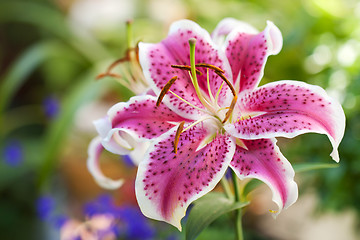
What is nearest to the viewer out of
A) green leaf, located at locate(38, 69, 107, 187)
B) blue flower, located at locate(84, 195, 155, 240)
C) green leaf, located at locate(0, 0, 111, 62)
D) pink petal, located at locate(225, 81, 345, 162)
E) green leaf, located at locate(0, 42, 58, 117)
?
pink petal, located at locate(225, 81, 345, 162)

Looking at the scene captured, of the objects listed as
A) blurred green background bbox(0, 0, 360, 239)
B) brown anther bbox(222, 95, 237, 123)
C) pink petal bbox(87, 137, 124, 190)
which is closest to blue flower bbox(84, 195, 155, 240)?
blurred green background bbox(0, 0, 360, 239)

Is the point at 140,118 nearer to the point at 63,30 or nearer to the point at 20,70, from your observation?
the point at 20,70

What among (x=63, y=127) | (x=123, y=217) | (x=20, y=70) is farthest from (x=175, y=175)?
(x=20, y=70)

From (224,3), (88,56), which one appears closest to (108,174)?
(88,56)

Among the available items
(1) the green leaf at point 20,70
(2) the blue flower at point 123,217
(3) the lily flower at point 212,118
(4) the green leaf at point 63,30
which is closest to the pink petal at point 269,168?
(3) the lily flower at point 212,118

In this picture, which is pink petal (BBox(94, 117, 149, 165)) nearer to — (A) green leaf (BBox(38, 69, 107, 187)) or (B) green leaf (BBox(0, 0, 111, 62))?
(A) green leaf (BBox(38, 69, 107, 187))

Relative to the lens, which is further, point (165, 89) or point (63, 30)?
point (63, 30)

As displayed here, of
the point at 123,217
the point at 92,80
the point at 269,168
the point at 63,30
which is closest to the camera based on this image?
the point at 269,168
